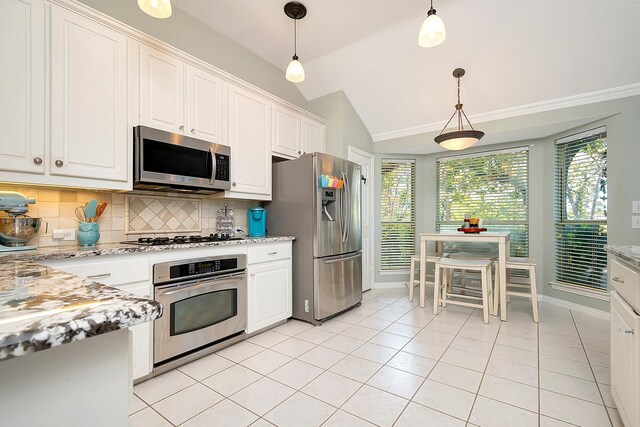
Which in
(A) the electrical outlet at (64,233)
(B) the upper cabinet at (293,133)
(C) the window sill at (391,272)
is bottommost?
(C) the window sill at (391,272)

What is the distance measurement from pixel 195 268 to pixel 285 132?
73.1 inches

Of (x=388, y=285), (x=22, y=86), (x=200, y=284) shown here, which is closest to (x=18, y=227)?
(x=22, y=86)

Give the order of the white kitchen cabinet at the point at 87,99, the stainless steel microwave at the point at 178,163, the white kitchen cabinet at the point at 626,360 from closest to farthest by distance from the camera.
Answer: the white kitchen cabinet at the point at 626,360 → the white kitchen cabinet at the point at 87,99 → the stainless steel microwave at the point at 178,163

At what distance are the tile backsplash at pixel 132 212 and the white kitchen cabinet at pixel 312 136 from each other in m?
1.08

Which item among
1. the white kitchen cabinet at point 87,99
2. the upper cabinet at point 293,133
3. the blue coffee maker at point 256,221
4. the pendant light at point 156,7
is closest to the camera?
the pendant light at point 156,7

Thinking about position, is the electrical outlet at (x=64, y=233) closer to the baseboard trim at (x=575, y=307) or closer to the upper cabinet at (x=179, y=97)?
the upper cabinet at (x=179, y=97)

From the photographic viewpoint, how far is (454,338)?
103 inches

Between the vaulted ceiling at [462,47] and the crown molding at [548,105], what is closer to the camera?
the vaulted ceiling at [462,47]

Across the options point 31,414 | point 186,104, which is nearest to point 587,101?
point 186,104

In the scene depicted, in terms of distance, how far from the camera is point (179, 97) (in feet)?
7.77

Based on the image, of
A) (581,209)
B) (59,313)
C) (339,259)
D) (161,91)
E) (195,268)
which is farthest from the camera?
(581,209)

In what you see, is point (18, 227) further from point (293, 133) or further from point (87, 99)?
point (293, 133)

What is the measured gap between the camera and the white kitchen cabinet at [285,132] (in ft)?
10.5

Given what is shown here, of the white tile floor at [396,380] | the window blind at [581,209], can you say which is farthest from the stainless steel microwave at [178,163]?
the window blind at [581,209]
